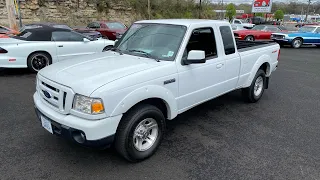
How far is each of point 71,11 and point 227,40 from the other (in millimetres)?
30085

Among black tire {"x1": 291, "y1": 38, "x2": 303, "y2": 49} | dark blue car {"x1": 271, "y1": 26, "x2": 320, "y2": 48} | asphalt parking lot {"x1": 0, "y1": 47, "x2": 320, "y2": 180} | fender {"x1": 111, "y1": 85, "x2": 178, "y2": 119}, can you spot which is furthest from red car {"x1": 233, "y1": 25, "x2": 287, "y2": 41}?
fender {"x1": 111, "y1": 85, "x2": 178, "y2": 119}

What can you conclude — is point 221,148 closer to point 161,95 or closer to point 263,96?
point 161,95

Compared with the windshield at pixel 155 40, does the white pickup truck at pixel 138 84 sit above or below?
below

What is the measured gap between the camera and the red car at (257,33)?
670 inches

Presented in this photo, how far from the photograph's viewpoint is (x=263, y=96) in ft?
20.2

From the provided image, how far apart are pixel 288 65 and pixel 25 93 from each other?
1015 centimetres

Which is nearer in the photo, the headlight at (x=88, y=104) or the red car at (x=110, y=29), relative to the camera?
the headlight at (x=88, y=104)

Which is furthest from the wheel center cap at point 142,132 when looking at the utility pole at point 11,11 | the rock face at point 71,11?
the rock face at point 71,11

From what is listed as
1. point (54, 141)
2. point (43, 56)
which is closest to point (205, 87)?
point (54, 141)

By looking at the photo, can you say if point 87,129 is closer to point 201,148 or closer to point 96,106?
point 96,106

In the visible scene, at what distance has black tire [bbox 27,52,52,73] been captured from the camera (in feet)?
24.9

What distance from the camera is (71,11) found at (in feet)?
100

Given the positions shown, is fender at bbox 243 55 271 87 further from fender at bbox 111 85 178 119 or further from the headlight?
the headlight

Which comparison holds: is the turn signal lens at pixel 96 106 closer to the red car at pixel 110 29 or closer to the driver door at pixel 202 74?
the driver door at pixel 202 74
